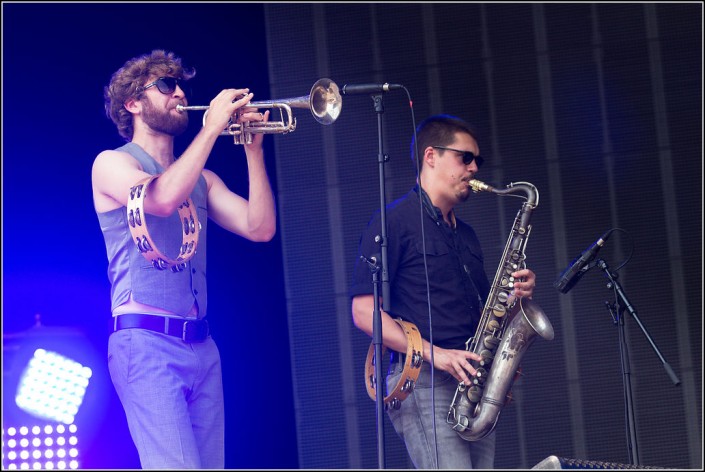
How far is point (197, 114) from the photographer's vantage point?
5074 mm

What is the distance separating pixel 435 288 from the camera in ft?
13.4

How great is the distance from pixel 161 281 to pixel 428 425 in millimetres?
1186

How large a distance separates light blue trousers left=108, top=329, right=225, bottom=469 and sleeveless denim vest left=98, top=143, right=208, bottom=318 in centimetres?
13

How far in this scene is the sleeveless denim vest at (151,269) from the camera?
3625 mm

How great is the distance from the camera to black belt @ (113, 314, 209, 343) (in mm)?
3582

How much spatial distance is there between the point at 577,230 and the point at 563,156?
42 cm

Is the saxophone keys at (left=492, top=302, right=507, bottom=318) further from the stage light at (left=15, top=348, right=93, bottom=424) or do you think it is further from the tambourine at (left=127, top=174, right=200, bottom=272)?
the stage light at (left=15, top=348, right=93, bottom=424)

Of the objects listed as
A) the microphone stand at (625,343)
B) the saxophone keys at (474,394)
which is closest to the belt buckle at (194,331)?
the saxophone keys at (474,394)

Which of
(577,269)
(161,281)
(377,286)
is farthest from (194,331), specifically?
(577,269)

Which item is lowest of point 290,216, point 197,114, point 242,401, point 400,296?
point 242,401

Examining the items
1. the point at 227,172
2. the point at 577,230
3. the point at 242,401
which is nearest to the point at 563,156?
the point at 577,230

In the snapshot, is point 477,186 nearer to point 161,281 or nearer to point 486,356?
point 486,356

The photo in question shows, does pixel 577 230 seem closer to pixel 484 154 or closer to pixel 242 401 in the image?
pixel 484 154

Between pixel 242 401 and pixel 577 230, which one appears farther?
pixel 577 230
